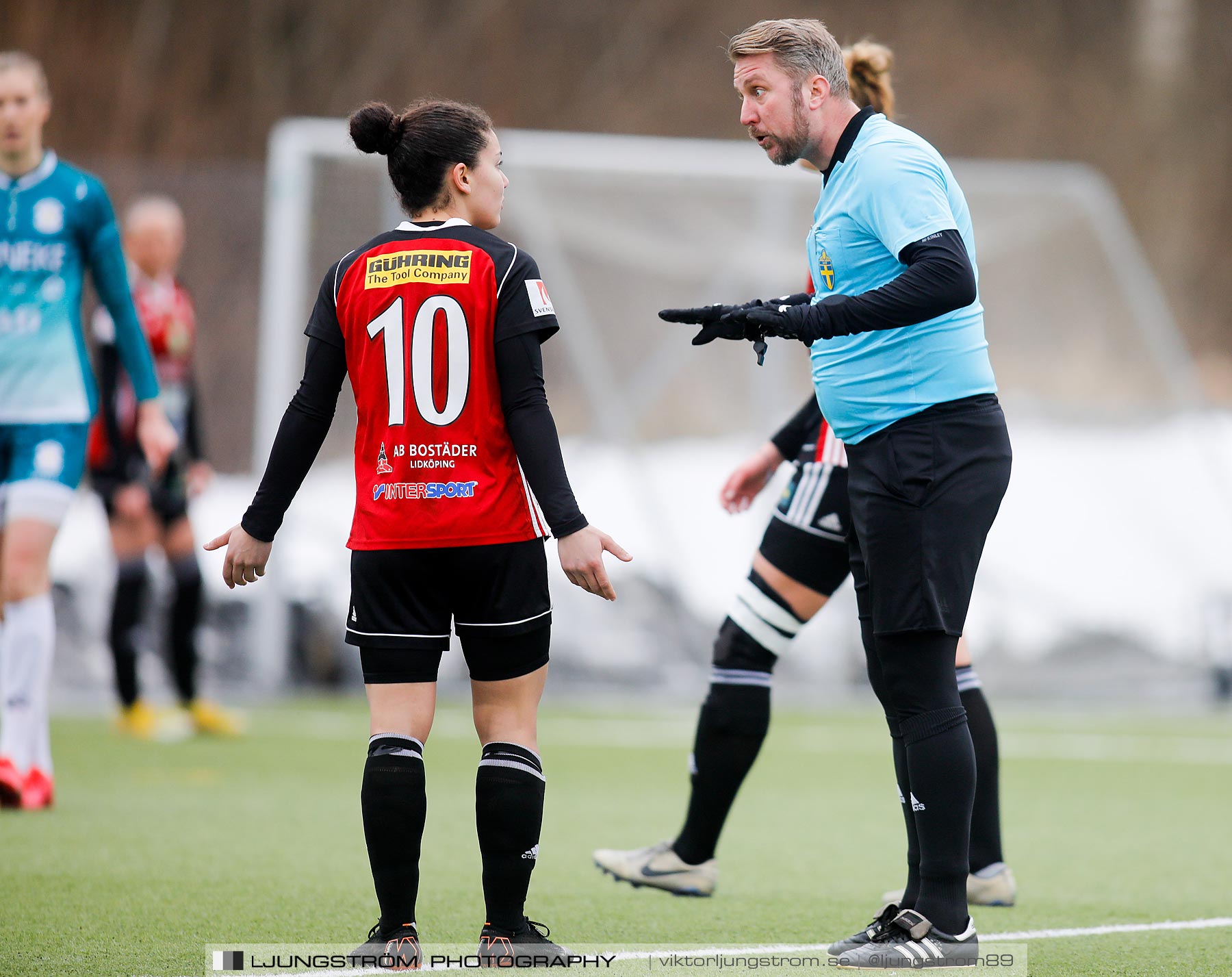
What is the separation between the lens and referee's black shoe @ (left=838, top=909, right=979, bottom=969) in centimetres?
302

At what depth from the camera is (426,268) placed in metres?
3.01

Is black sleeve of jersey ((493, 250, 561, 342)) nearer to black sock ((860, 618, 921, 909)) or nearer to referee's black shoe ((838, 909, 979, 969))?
black sock ((860, 618, 921, 909))

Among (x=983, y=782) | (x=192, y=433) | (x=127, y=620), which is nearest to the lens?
(x=983, y=782)

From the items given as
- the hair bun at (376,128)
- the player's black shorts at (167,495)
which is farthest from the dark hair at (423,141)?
the player's black shorts at (167,495)

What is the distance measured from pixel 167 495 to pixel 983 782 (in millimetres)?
4744

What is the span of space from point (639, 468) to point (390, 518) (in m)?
7.49

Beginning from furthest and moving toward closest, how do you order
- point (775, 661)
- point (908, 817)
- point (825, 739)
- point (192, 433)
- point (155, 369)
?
point (825, 739), point (192, 433), point (155, 369), point (775, 661), point (908, 817)

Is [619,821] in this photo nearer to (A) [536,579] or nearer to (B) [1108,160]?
(A) [536,579]

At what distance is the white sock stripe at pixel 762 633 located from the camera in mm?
4039

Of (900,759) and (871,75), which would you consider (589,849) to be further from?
(871,75)

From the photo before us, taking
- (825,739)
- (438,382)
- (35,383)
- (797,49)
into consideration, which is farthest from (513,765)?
(825,739)

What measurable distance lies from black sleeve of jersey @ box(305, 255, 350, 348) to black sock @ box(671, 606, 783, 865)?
54.7 inches

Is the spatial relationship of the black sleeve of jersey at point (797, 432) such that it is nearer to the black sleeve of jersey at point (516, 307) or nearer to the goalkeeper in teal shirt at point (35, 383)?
the black sleeve of jersey at point (516, 307)

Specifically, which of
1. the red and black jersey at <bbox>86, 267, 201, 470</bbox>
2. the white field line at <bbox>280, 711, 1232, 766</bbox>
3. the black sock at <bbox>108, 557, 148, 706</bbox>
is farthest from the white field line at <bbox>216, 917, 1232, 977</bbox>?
the red and black jersey at <bbox>86, 267, 201, 470</bbox>
